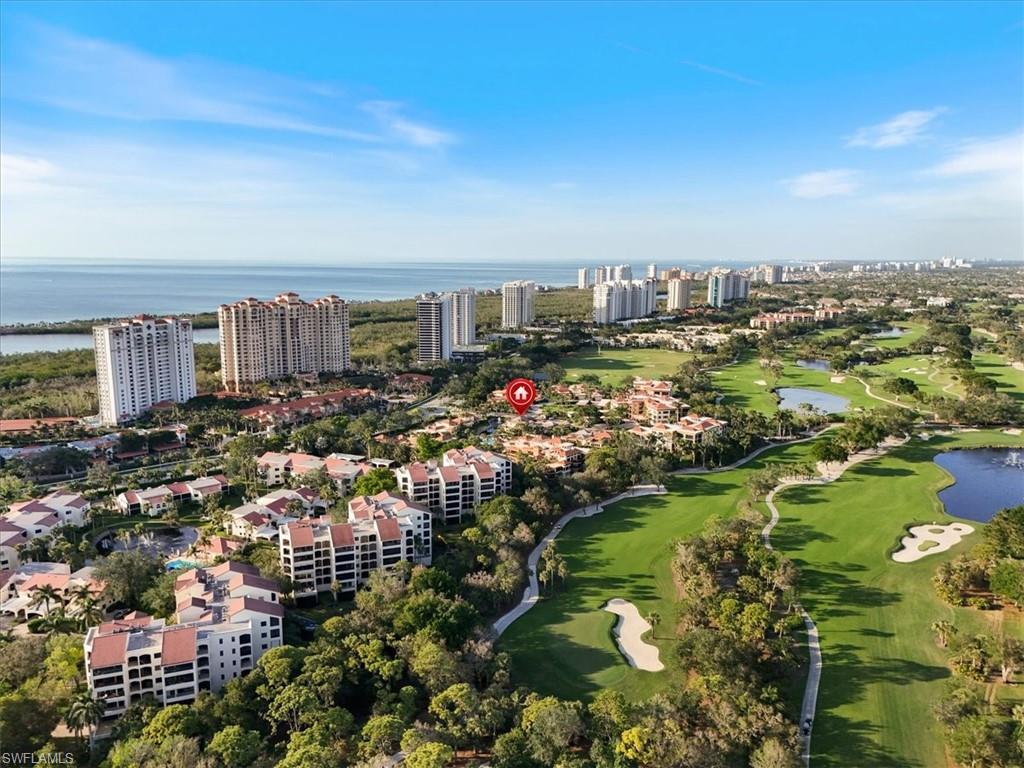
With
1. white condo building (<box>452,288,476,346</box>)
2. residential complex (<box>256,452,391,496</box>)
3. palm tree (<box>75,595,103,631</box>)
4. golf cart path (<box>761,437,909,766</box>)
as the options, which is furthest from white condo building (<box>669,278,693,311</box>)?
palm tree (<box>75,595,103,631</box>)

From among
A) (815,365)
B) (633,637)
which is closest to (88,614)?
(633,637)

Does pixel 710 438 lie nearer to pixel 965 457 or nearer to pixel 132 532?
pixel 965 457

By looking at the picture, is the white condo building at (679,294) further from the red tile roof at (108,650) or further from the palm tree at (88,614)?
the red tile roof at (108,650)

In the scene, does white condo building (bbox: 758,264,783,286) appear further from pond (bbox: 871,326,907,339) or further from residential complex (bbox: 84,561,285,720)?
residential complex (bbox: 84,561,285,720)

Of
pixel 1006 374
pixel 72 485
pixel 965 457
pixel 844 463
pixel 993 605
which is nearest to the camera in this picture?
pixel 993 605

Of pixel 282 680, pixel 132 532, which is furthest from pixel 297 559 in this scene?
pixel 132 532
